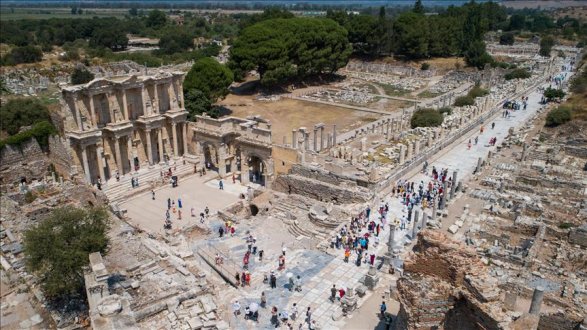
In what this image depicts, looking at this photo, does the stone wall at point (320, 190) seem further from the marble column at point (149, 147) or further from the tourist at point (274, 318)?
the tourist at point (274, 318)

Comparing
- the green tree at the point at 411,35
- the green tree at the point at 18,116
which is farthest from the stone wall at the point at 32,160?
the green tree at the point at 411,35

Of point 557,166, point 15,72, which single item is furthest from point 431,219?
point 15,72

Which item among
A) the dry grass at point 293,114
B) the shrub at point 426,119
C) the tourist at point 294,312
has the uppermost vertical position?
the shrub at point 426,119

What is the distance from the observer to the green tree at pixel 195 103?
4444 cm

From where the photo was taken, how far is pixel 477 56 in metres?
74.8

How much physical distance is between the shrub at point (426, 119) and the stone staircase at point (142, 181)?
70.8 ft

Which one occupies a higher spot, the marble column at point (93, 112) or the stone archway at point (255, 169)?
the marble column at point (93, 112)

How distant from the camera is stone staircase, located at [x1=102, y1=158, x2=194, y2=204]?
32156mm

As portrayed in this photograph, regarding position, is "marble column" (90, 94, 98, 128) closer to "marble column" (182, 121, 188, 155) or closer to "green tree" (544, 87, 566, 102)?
"marble column" (182, 121, 188, 155)

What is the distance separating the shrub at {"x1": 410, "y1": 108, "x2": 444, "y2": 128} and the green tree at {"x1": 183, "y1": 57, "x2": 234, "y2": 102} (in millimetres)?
20138

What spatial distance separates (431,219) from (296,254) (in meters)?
7.59

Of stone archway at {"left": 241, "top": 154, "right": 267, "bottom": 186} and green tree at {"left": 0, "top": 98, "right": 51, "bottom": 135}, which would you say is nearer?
stone archway at {"left": 241, "top": 154, "right": 267, "bottom": 186}

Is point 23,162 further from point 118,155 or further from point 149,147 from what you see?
point 149,147

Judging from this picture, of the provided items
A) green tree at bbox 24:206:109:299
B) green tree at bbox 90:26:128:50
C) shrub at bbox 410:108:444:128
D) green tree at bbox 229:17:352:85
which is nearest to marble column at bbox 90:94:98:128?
green tree at bbox 24:206:109:299
